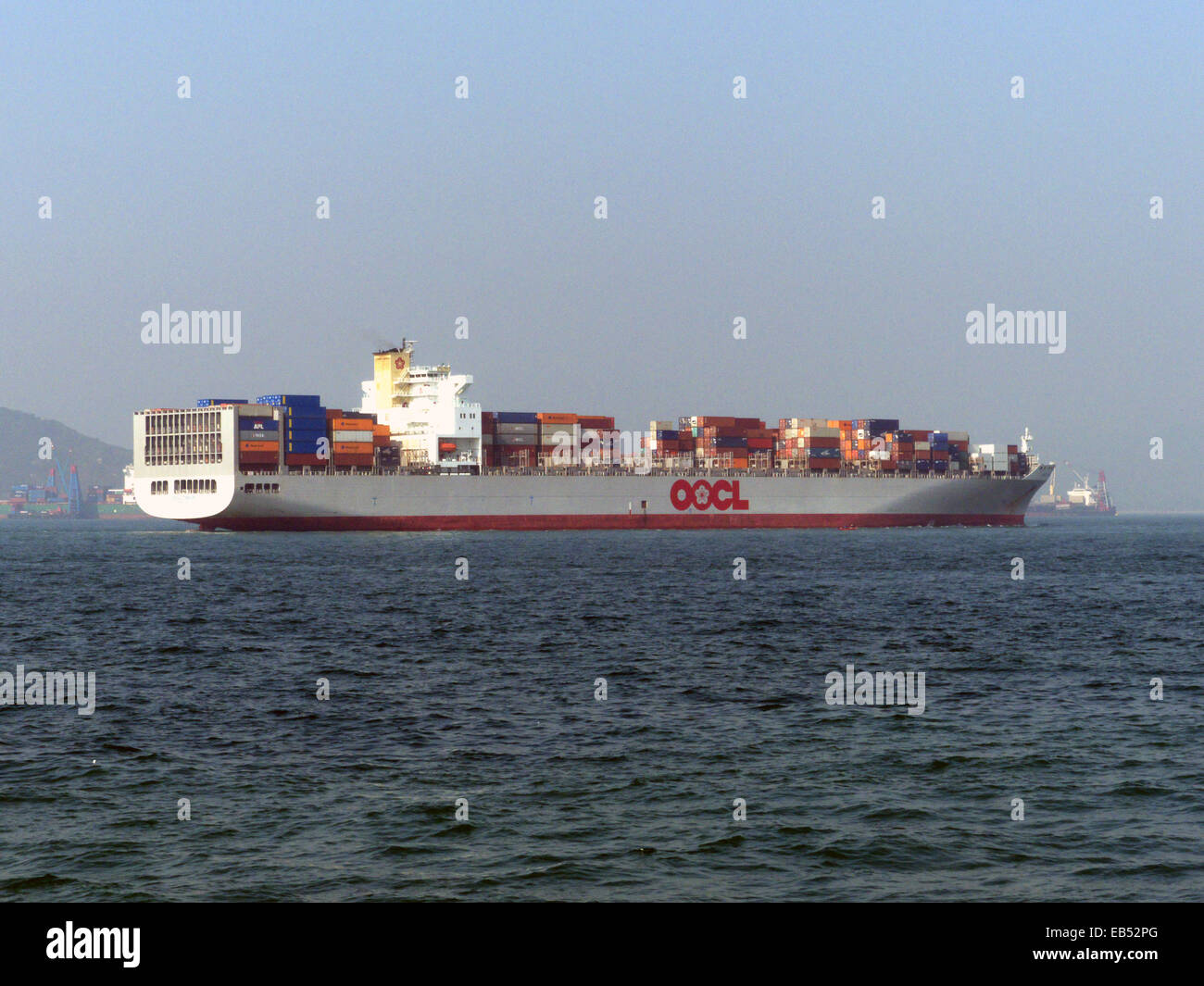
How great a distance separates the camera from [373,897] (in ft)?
39.1

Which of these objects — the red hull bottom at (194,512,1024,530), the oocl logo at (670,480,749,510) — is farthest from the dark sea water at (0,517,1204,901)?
the oocl logo at (670,480,749,510)

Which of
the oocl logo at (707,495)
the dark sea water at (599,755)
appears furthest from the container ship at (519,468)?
the dark sea water at (599,755)

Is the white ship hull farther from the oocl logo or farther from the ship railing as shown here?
the ship railing

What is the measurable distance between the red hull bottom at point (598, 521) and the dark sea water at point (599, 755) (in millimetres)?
54248

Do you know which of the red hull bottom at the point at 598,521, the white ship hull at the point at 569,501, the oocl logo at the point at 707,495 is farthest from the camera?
the oocl logo at the point at 707,495

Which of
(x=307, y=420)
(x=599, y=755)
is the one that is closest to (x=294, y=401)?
(x=307, y=420)

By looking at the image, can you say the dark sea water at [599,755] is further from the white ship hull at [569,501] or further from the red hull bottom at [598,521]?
the red hull bottom at [598,521]

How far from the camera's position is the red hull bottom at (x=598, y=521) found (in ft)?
317

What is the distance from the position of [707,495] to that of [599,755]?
9184 cm

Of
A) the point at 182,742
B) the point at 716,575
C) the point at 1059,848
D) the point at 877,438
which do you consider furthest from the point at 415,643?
the point at 877,438

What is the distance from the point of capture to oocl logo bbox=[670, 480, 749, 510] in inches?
4240

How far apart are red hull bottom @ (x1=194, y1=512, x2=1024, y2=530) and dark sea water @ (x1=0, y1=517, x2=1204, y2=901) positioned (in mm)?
54248

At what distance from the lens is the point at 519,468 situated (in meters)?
104
